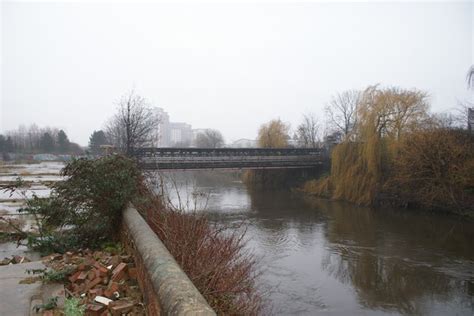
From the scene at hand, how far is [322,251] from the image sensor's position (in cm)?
1480

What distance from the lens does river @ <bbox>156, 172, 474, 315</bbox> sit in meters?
10.1

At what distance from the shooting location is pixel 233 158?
3338cm

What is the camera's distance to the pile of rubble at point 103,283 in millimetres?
3920

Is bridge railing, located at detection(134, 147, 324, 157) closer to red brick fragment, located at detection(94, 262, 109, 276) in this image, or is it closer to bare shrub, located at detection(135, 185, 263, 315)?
bare shrub, located at detection(135, 185, 263, 315)

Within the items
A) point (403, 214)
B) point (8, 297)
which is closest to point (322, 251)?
point (403, 214)

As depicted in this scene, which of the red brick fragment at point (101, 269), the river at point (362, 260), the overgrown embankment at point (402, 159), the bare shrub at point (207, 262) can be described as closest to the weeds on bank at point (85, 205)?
the bare shrub at point (207, 262)

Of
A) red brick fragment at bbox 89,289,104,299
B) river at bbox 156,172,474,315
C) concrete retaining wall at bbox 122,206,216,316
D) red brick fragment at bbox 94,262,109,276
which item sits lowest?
river at bbox 156,172,474,315

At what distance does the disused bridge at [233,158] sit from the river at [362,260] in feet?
24.2

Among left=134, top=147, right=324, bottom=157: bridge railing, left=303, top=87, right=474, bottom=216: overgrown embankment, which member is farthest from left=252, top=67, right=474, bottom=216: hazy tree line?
left=134, top=147, right=324, bottom=157: bridge railing

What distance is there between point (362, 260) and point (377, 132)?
15.2 meters

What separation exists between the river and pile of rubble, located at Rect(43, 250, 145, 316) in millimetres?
1872

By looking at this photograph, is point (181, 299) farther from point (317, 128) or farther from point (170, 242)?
point (317, 128)

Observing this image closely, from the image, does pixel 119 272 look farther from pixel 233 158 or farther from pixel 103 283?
pixel 233 158

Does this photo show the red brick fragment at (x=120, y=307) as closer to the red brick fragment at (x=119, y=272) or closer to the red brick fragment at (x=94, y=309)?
the red brick fragment at (x=94, y=309)
